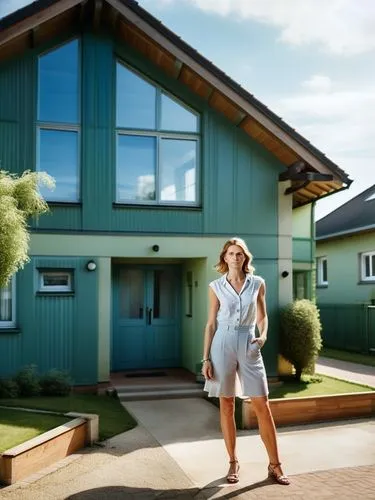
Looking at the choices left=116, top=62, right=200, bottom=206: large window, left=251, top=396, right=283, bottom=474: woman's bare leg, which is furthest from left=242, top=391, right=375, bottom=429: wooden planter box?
left=116, top=62, right=200, bottom=206: large window

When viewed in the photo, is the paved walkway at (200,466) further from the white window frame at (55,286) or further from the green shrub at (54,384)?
the white window frame at (55,286)

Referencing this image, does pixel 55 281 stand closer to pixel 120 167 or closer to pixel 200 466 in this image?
pixel 120 167

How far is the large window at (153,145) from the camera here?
35.3 feet

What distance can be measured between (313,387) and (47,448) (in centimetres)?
594

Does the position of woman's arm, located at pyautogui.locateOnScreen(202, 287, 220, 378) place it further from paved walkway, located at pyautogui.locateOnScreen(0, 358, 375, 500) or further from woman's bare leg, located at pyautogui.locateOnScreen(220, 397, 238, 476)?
paved walkway, located at pyautogui.locateOnScreen(0, 358, 375, 500)

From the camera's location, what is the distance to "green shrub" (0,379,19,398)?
908 centimetres

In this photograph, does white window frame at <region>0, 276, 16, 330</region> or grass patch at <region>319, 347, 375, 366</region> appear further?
grass patch at <region>319, 347, 375, 366</region>

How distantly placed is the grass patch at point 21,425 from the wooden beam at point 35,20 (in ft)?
19.7

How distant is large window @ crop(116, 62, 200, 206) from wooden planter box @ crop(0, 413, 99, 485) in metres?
4.97

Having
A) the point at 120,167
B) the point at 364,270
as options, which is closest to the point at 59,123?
the point at 120,167

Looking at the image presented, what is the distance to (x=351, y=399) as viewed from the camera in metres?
8.55

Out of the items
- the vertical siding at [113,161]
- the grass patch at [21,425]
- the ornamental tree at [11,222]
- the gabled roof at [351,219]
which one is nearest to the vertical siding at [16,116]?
the vertical siding at [113,161]

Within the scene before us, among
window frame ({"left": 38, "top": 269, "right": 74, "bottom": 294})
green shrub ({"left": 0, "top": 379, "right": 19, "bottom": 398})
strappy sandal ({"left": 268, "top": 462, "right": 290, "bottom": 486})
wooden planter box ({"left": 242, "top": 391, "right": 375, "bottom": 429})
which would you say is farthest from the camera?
window frame ({"left": 38, "top": 269, "right": 74, "bottom": 294})

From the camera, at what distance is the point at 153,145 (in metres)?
10.9
